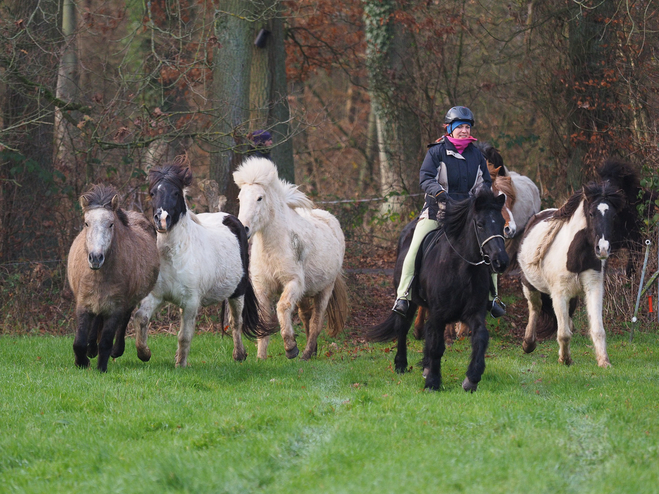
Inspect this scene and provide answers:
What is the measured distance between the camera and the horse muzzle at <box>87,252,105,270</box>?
7.49 metres

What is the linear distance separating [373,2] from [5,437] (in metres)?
15.1

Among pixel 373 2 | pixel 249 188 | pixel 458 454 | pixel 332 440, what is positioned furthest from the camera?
pixel 373 2

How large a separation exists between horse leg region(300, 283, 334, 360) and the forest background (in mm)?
2640

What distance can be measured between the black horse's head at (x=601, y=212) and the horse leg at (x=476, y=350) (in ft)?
6.93

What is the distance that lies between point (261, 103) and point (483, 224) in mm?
7826

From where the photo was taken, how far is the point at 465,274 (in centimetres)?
740

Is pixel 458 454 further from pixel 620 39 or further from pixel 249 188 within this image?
pixel 620 39

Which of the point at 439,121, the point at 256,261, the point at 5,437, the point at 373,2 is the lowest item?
the point at 5,437

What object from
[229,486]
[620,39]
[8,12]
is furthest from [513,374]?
[8,12]

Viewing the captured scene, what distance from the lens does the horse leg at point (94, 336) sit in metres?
8.58

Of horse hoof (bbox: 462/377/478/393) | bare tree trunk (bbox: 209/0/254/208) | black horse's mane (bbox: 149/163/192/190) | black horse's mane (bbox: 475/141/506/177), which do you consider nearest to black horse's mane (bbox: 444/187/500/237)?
horse hoof (bbox: 462/377/478/393)

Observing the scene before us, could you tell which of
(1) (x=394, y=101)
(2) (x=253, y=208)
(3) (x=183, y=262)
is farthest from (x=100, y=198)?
(1) (x=394, y=101)

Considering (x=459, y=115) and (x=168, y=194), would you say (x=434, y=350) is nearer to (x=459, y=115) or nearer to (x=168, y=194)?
(x=459, y=115)

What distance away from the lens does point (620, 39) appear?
14.4m
